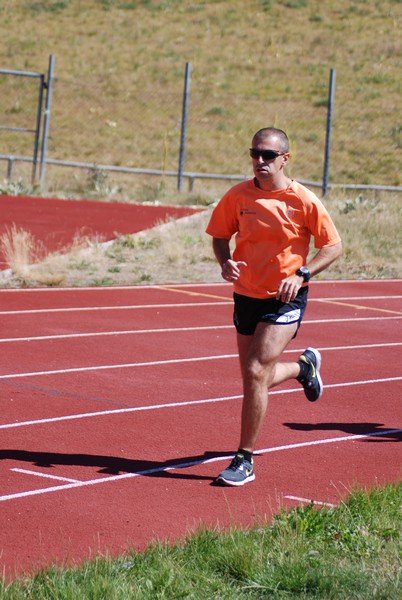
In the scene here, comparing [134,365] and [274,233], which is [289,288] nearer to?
[274,233]

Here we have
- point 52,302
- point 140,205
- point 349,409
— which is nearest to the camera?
point 349,409

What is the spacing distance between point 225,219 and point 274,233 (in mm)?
A: 374

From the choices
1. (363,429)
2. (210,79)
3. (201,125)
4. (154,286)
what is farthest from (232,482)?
(210,79)

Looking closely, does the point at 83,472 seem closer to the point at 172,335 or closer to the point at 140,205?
the point at 172,335

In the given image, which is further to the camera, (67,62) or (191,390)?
(67,62)

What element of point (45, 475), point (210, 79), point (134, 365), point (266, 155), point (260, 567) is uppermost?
point (210, 79)

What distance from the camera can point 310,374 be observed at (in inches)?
321

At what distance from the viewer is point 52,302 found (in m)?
14.7

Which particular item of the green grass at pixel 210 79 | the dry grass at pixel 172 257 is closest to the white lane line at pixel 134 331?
the dry grass at pixel 172 257

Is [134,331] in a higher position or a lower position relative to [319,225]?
lower

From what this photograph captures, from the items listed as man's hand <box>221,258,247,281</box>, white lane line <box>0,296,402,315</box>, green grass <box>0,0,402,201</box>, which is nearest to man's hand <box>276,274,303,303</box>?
man's hand <box>221,258,247,281</box>

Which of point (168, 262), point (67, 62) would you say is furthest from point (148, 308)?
point (67, 62)

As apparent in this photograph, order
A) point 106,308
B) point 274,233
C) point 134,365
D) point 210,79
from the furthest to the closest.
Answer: point 210,79 → point 106,308 → point 134,365 → point 274,233

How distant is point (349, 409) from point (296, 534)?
384cm
